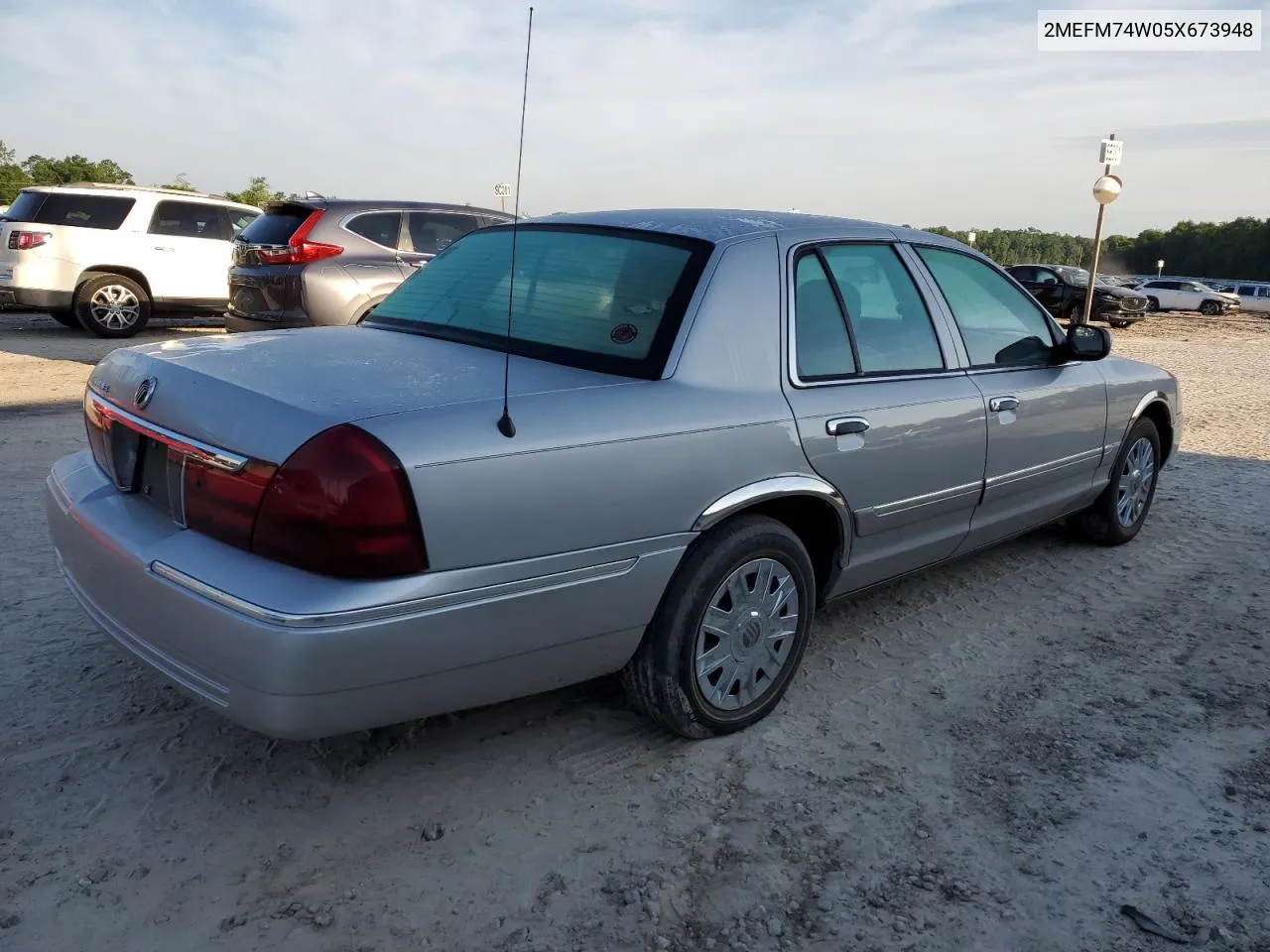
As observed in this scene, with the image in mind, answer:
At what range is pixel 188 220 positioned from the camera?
12312mm

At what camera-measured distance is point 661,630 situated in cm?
287

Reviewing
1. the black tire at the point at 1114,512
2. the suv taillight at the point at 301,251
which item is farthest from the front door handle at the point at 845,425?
the suv taillight at the point at 301,251

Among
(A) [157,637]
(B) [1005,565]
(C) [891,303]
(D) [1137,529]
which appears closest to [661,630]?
(A) [157,637]

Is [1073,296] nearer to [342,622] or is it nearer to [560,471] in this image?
[560,471]

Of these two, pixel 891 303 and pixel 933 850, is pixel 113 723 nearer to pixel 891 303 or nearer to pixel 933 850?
pixel 933 850

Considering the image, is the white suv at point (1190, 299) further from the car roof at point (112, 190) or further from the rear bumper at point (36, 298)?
the rear bumper at point (36, 298)

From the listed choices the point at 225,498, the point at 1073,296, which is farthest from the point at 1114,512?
the point at 1073,296

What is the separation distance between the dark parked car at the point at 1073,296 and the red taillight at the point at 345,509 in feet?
75.3

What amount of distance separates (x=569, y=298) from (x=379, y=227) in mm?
6117

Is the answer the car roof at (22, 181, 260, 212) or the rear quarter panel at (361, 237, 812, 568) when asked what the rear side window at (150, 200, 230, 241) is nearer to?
the car roof at (22, 181, 260, 212)

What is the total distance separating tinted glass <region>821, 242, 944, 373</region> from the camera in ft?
11.5

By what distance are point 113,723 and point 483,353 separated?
1.52 m

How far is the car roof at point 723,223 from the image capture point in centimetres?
333

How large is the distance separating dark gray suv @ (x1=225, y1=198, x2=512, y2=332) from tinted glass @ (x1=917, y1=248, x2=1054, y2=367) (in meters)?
4.81
